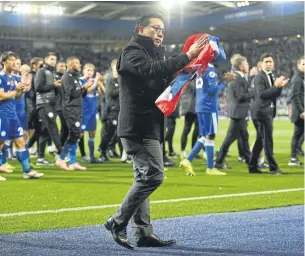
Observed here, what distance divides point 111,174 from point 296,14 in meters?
31.4

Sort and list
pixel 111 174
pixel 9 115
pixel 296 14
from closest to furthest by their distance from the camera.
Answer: pixel 9 115 → pixel 111 174 → pixel 296 14

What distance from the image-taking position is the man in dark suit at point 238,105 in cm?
1142

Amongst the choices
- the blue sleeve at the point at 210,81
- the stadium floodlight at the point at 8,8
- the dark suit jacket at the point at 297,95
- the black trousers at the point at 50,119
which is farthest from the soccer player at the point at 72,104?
the stadium floodlight at the point at 8,8

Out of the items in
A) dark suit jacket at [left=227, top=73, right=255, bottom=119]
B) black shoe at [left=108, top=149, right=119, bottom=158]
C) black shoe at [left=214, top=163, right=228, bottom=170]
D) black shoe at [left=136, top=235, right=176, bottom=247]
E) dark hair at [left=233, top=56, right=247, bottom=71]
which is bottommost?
black shoe at [left=108, top=149, right=119, bottom=158]

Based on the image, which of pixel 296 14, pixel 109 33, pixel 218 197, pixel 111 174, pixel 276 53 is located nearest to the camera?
pixel 218 197

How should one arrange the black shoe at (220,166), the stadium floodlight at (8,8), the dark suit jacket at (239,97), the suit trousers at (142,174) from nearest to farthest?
the suit trousers at (142,174) < the dark suit jacket at (239,97) < the black shoe at (220,166) < the stadium floodlight at (8,8)

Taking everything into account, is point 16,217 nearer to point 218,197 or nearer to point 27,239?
point 27,239

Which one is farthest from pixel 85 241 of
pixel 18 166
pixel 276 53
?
pixel 276 53

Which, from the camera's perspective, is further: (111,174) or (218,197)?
(111,174)

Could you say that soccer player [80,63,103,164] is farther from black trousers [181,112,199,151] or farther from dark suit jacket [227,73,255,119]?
dark suit jacket [227,73,255,119]

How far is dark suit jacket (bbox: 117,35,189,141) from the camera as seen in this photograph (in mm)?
5453

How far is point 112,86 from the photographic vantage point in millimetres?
13250

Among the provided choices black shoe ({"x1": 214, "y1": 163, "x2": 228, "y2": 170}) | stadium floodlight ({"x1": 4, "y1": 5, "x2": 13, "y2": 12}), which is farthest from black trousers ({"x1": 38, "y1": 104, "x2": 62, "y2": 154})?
stadium floodlight ({"x1": 4, "y1": 5, "x2": 13, "y2": 12})

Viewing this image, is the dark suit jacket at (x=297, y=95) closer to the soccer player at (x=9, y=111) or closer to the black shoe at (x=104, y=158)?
the black shoe at (x=104, y=158)
